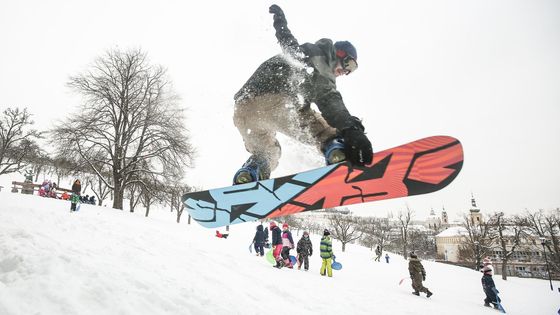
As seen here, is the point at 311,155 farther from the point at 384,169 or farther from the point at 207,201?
the point at 207,201

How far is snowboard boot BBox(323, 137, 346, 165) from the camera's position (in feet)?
7.79

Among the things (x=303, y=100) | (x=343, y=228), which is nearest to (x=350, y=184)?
(x=303, y=100)

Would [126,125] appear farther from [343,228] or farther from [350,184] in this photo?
[343,228]

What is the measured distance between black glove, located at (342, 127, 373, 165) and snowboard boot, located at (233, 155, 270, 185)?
1112 millimetres

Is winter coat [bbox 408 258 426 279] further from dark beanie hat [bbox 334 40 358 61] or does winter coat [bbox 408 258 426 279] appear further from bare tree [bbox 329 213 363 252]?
bare tree [bbox 329 213 363 252]

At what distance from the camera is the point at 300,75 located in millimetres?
2422

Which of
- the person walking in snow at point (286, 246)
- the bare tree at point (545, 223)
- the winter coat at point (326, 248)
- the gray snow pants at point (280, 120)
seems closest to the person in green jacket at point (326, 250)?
the winter coat at point (326, 248)

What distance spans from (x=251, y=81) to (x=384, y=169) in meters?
1.36

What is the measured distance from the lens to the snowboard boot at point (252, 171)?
2.88 meters

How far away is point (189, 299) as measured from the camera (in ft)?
9.11

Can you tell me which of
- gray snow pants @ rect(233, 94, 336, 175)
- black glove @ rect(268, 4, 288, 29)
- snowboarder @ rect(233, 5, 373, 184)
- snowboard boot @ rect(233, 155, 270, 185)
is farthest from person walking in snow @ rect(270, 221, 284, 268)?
black glove @ rect(268, 4, 288, 29)

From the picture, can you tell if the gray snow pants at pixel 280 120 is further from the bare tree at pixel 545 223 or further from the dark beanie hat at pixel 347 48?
the bare tree at pixel 545 223

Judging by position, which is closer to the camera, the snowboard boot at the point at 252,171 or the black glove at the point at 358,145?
the black glove at the point at 358,145

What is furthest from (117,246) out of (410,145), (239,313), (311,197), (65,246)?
(410,145)
